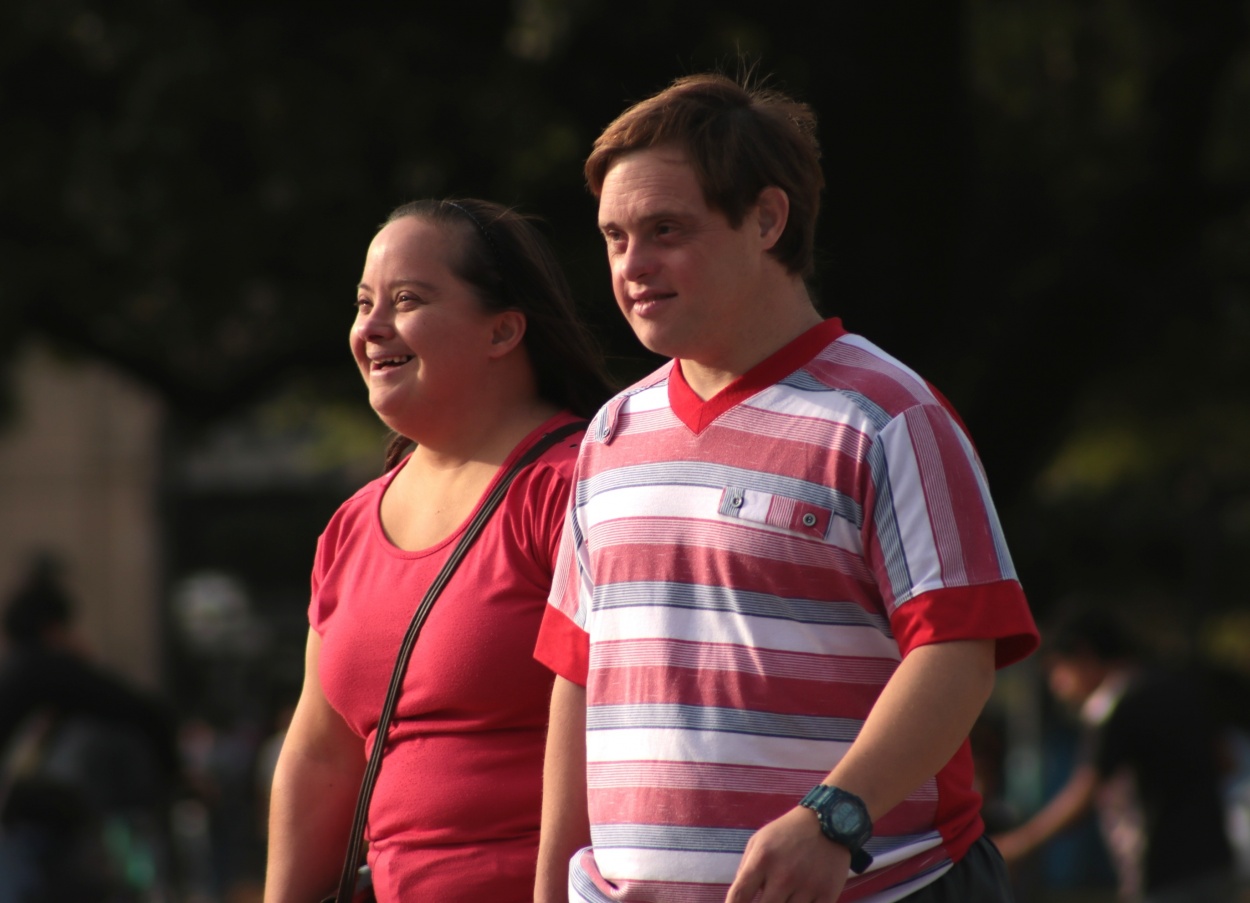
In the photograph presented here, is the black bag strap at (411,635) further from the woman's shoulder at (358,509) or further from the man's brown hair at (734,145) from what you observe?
the man's brown hair at (734,145)

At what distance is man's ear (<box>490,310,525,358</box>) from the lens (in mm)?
3119

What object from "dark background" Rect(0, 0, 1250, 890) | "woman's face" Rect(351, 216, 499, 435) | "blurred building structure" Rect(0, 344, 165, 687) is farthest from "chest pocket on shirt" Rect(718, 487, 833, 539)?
"blurred building structure" Rect(0, 344, 165, 687)

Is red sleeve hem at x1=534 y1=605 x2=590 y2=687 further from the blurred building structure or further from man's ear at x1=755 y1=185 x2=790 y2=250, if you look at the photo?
the blurred building structure

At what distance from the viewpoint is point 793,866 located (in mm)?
2105

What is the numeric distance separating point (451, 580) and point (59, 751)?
18.6 ft

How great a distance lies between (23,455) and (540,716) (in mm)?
31589

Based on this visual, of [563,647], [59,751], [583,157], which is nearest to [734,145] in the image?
[563,647]

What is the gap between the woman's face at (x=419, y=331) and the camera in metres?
3.06

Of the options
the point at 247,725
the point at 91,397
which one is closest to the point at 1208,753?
the point at 247,725

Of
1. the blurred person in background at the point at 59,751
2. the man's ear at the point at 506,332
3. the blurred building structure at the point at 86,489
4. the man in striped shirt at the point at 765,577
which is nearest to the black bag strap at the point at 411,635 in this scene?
the man's ear at the point at 506,332

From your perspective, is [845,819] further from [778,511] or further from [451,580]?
[451,580]

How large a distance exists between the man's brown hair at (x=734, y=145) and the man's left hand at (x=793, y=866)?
0.78 metres

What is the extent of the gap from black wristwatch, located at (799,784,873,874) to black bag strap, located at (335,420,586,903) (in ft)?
3.18

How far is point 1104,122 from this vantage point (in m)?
10.4
